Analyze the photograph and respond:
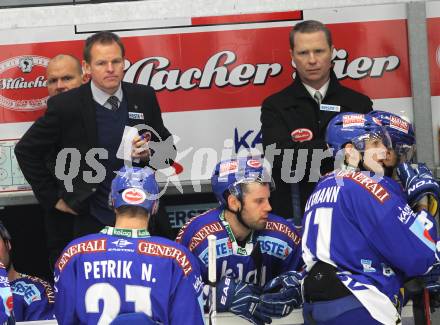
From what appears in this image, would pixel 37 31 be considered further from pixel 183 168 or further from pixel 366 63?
pixel 366 63

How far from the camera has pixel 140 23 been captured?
7.90 m

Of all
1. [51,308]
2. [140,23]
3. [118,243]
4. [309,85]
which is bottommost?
[51,308]

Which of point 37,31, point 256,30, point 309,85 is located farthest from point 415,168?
point 37,31

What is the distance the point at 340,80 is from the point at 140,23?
134 centimetres

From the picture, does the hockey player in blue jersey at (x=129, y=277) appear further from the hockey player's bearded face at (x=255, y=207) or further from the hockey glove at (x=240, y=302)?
the hockey player's bearded face at (x=255, y=207)

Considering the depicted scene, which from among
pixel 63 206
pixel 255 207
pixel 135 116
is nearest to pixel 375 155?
pixel 255 207

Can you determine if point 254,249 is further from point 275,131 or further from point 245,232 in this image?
point 275,131

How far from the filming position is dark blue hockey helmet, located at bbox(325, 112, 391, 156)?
20.4 feet

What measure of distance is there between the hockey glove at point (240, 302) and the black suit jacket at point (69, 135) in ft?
3.87

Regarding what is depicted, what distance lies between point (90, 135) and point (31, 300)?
3.35 feet

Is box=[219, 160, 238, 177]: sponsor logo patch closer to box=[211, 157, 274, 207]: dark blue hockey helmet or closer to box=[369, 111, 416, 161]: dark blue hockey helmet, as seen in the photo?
box=[211, 157, 274, 207]: dark blue hockey helmet

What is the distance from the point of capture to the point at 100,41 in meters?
7.20

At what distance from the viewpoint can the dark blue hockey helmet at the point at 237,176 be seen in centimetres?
679

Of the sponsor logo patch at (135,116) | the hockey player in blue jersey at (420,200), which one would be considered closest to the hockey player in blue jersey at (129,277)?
the hockey player in blue jersey at (420,200)
